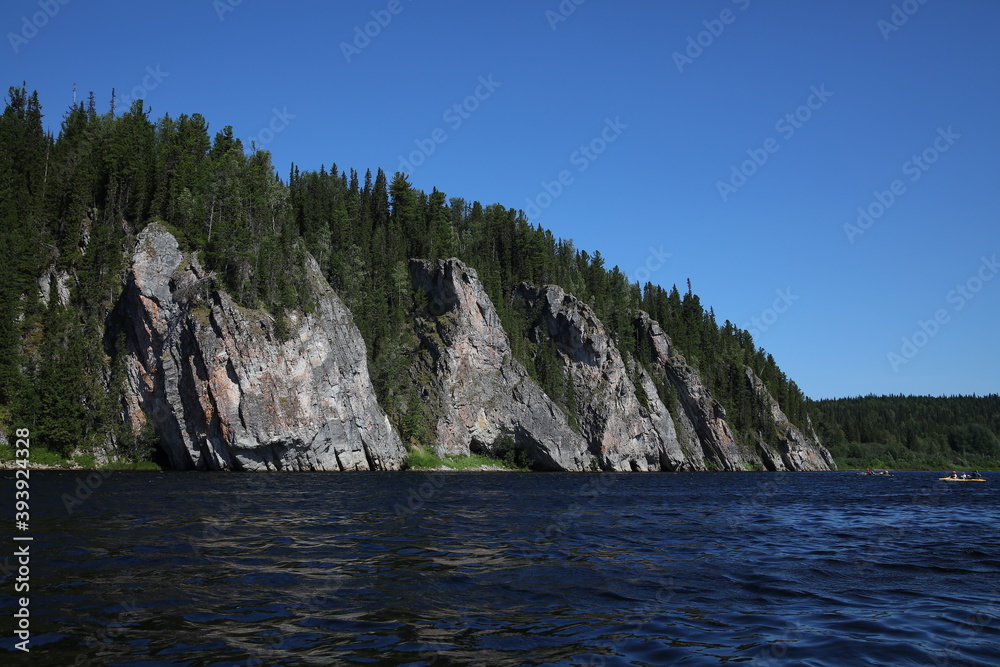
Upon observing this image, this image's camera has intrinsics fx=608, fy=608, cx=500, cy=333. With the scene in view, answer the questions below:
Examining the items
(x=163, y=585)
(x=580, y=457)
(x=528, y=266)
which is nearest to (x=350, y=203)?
(x=528, y=266)

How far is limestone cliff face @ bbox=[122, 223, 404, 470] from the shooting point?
70.1 m

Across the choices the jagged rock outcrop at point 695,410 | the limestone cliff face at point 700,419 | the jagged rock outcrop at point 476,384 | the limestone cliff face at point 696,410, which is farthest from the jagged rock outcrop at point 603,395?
the limestone cliff face at point 696,410

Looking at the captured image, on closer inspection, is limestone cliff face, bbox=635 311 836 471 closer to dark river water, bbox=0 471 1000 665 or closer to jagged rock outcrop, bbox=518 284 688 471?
jagged rock outcrop, bbox=518 284 688 471

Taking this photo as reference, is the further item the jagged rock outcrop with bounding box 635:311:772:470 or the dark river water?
the jagged rock outcrop with bounding box 635:311:772:470

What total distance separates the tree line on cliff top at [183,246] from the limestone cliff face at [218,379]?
9.82ft

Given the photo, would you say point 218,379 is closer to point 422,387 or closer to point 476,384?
point 422,387

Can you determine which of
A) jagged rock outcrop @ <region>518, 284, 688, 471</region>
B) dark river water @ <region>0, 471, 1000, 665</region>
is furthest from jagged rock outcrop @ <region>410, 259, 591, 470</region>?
dark river water @ <region>0, 471, 1000, 665</region>

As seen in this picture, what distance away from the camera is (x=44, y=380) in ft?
220

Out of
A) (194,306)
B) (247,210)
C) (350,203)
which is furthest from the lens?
(350,203)

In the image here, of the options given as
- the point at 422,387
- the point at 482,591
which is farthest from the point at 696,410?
the point at 482,591

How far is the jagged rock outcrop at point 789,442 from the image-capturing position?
16375 cm

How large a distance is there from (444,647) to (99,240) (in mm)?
90075

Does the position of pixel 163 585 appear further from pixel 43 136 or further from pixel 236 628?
pixel 43 136

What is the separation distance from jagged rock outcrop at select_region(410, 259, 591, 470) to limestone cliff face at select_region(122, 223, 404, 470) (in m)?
24.4
